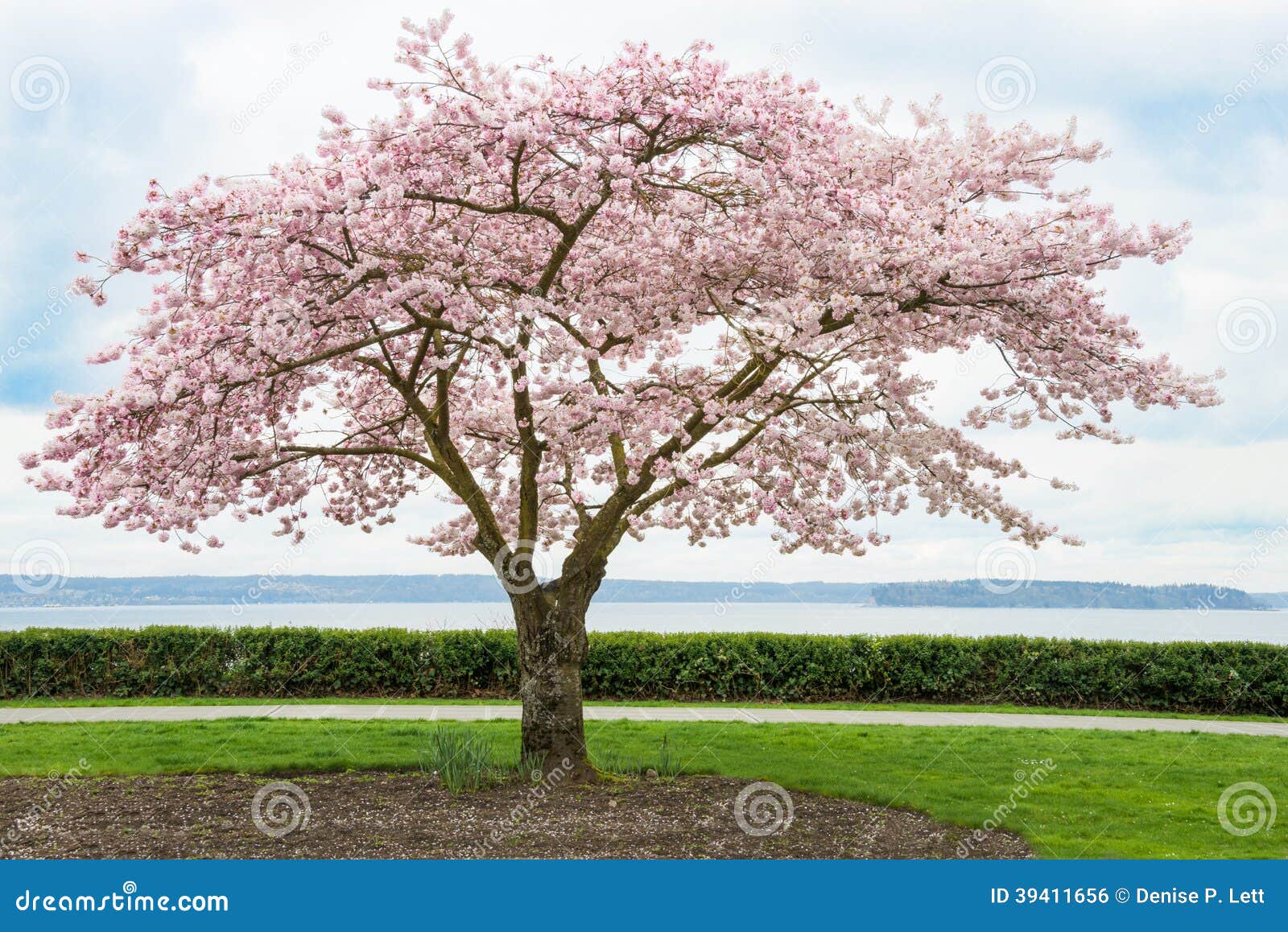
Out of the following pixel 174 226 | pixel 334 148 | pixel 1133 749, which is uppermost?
pixel 334 148

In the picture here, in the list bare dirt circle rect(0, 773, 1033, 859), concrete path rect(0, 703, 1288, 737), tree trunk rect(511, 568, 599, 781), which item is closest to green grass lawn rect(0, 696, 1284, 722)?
concrete path rect(0, 703, 1288, 737)

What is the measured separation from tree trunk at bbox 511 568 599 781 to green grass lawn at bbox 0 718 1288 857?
3.32 feet

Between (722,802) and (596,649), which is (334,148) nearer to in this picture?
(722,802)

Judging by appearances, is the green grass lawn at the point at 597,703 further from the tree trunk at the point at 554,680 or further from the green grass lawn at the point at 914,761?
the tree trunk at the point at 554,680

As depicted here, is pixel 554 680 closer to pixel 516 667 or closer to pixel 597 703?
pixel 597 703

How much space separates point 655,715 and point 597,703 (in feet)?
6.16

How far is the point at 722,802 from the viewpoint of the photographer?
884 cm

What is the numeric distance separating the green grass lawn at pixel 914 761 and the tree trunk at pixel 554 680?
101 cm

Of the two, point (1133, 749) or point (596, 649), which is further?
point (596, 649)

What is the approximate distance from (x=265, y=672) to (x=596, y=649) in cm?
536

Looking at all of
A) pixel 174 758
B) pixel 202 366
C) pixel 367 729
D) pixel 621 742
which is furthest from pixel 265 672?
pixel 202 366

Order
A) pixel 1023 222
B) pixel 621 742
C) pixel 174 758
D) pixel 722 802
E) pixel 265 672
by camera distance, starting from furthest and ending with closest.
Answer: pixel 265 672 → pixel 621 742 → pixel 174 758 → pixel 722 802 → pixel 1023 222

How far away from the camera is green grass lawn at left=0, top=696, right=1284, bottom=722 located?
15586mm

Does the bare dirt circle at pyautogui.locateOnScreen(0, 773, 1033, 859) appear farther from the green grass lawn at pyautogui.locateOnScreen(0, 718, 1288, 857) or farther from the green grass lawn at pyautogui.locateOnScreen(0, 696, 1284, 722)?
the green grass lawn at pyautogui.locateOnScreen(0, 696, 1284, 722)
